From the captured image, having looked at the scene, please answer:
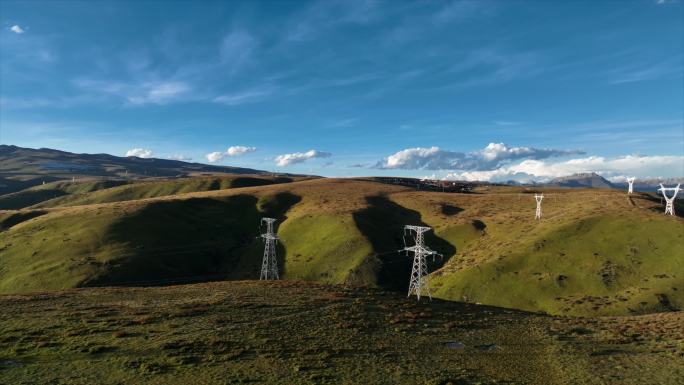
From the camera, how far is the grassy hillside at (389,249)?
92.1 m

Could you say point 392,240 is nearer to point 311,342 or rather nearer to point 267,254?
point 267,254

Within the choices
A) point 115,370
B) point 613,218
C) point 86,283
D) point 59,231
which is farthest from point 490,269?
point 59,231

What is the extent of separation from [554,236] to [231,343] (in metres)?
99.9

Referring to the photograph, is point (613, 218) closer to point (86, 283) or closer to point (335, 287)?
point (335, 287)

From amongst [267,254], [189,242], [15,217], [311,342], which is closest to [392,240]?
[267,254]

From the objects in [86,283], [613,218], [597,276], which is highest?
[613,218]

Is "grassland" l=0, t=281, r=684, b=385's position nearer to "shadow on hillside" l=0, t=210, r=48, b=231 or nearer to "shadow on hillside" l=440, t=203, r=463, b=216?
"shadow on hillside" l=440, t=203, r=463, b=216

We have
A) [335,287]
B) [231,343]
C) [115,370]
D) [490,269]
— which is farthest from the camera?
[490,269]

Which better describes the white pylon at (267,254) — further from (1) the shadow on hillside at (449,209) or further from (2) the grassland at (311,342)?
(1) the shadow on hillside at (449,209)

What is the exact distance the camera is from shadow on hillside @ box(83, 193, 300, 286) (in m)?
113

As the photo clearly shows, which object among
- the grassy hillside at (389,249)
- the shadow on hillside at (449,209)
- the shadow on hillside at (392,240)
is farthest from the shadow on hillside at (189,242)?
the shadow on hillside at (449,209)

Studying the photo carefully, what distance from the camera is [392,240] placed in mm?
134250

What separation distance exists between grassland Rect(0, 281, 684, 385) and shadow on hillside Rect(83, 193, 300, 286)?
177 feet

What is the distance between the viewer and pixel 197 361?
117 ft
